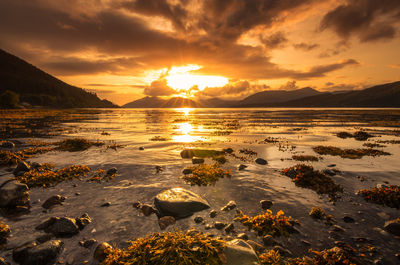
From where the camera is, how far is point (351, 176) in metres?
10.9

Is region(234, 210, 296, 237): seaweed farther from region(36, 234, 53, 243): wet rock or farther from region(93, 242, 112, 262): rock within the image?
region(36, 234, 53, 243): wet rock

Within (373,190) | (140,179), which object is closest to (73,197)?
(140,179)

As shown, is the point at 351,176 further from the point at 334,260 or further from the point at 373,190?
the point at 334,260

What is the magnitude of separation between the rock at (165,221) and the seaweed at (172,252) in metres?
1.21

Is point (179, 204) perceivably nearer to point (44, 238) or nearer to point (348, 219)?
point (44, 238)

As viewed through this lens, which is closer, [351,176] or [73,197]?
A: [73,197]

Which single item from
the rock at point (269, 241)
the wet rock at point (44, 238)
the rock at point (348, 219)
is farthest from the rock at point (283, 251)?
the wet rock at point (44, 238)

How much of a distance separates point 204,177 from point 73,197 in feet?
20.6

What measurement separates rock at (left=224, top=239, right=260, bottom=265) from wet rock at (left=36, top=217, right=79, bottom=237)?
4726 mm

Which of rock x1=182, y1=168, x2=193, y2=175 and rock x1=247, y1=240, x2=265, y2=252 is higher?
rock x1=182, y1=168, x2=193, y2=175

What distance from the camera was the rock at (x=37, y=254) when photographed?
4.49 m

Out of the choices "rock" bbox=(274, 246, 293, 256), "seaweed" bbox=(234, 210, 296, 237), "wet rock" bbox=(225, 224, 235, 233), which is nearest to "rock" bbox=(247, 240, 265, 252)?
"rock" bbox=(274, 246, 293, 256)

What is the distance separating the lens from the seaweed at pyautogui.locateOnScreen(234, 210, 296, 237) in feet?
19.1

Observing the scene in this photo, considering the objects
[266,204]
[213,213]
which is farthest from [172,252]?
[266,204]
